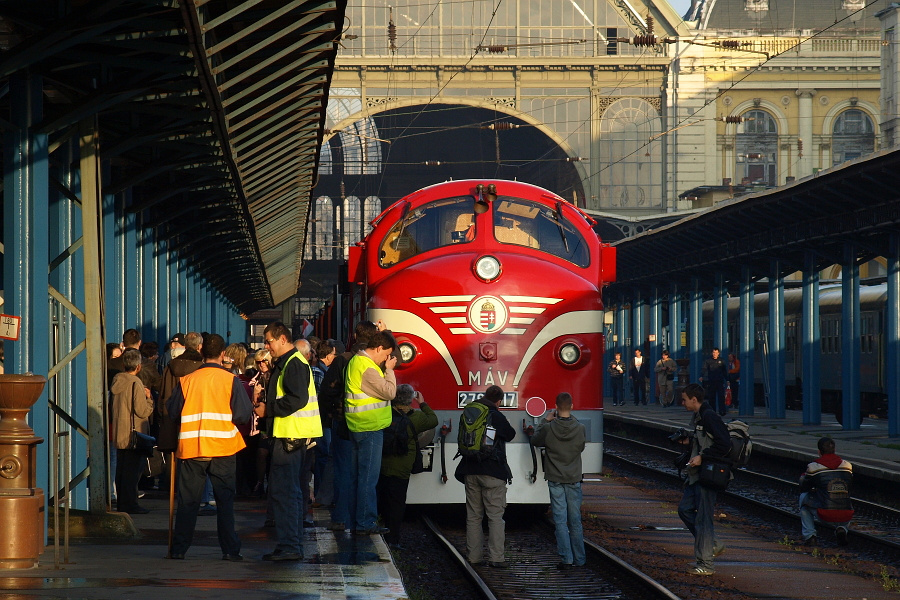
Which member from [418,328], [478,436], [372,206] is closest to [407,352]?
[418,328]

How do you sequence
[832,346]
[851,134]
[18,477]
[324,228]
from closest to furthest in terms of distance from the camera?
[18,477] < [832,346] < [851,134] < [324,228]

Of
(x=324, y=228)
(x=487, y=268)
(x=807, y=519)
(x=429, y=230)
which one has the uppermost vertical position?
(x=324, y=228)

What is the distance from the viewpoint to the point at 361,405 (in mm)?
11070

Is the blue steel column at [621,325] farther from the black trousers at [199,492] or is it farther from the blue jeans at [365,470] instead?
the black trousers at [199,492]

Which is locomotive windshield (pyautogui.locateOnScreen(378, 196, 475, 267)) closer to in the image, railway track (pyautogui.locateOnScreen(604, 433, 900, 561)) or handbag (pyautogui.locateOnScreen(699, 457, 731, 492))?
handbag (pyautogui.locateOnScreen(699, 457, 731, 492))

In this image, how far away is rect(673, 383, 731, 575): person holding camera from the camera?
10781 millimetres

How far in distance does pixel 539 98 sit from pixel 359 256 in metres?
38.0

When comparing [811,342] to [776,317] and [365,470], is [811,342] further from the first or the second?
[365,470]

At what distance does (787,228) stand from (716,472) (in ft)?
50.7

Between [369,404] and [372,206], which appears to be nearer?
[369,404]

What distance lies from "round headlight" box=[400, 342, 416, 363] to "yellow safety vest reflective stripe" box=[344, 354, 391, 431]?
1.55 m

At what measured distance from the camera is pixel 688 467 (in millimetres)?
11141

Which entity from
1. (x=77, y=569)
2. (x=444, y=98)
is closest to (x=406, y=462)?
(x=77, y=569)

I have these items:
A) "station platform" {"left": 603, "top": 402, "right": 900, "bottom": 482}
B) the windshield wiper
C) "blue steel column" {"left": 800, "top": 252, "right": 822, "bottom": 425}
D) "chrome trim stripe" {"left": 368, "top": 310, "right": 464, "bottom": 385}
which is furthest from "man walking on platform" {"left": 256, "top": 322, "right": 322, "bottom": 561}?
"blue steel column" {"left": 800, "top": 252, "right": 822, "bottom": 425}
